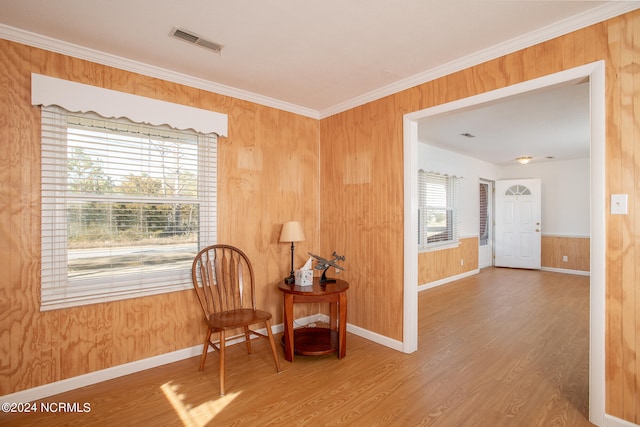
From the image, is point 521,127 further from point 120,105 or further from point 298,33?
point 120,105

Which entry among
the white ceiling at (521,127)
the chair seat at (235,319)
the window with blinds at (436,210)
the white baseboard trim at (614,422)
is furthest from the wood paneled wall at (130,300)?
the white baseboard trim at (614,422)

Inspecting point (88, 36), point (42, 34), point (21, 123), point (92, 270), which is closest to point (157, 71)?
point (88, 36)

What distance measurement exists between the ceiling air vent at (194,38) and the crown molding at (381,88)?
0.60 metres

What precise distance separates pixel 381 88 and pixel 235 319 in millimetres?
2471

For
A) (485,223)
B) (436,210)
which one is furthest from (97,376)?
(485,223)

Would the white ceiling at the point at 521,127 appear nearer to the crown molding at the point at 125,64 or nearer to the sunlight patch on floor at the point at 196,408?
the crown molding at the point at 125,64

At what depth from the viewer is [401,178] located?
2.93 m

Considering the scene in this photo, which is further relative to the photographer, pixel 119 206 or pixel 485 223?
pixel 485 223

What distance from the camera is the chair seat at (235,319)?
2.32 meters

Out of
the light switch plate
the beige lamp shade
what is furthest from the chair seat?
the light switch plate

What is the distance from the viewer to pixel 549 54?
206 centimetres

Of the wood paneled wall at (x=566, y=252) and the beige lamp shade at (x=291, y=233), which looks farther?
the wood paneled wall at (x=566, y=252)

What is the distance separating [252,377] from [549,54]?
3.14 m

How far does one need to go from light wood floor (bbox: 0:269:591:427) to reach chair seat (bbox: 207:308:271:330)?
450 millimetres
